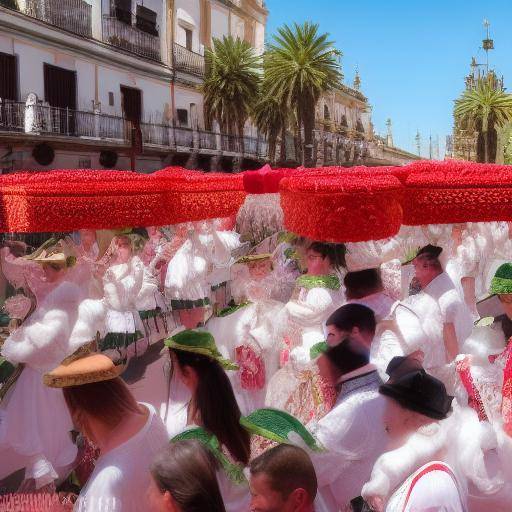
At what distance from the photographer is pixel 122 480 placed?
243 centimetres

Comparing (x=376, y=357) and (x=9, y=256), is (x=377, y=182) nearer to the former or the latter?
(x=376, y=357)

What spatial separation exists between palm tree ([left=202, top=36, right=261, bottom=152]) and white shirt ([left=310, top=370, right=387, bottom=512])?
77.9 feet

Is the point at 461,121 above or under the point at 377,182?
→ above

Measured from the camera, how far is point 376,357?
3365 mm

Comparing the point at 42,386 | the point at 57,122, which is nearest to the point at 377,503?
the point at 42,386

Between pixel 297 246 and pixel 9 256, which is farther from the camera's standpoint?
pixel 297 246

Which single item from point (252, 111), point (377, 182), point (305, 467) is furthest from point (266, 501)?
point (252, 111)

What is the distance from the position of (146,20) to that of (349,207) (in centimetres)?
2168

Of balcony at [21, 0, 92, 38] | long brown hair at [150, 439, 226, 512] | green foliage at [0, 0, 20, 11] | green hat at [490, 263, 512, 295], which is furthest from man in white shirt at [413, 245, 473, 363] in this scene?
balcony at [21, 0, 92, 38]

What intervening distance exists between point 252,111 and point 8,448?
946 inches

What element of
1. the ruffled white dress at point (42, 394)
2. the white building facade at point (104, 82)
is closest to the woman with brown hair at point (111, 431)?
the ruffled white dress at point (42, 394)

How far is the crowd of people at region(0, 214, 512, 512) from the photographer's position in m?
2.39

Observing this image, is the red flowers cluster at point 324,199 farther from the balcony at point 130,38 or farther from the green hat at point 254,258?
the balcony at point 130,38

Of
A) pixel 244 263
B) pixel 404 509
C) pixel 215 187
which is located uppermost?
pixel 215 187
